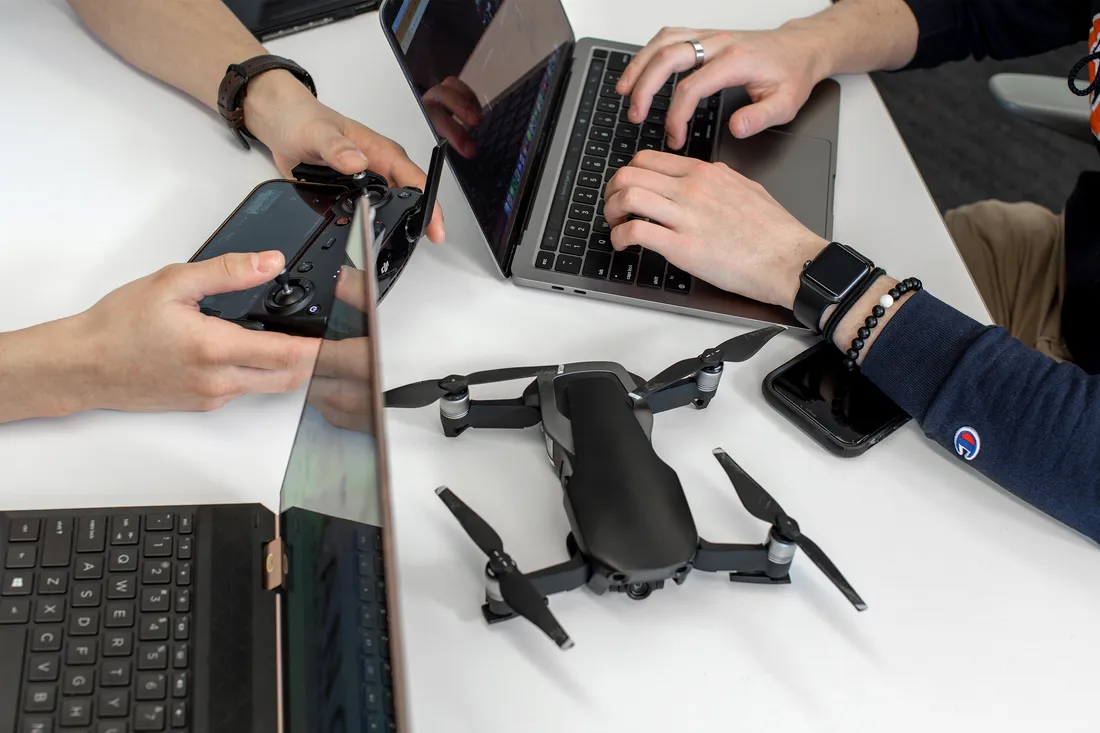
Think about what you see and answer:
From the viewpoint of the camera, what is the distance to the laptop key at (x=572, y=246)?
830 mm

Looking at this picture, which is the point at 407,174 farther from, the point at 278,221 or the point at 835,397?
the point at 835,397

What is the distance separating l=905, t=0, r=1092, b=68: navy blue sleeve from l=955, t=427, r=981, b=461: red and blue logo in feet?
A: 1.96

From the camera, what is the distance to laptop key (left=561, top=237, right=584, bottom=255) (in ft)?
2.72

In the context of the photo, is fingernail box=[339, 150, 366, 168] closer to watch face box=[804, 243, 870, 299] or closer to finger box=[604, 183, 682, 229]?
finger box=[604, 183, 682, 229]

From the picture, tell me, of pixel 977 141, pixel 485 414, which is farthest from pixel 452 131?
pixel 977 141

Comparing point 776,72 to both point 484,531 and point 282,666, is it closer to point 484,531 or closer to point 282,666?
point 484,531

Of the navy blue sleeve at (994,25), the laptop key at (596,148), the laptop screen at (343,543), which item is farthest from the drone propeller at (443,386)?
the navy blue sleeve at (994,25)

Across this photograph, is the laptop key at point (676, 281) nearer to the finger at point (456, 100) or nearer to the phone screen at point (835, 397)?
the phone screen at point (835, 397)

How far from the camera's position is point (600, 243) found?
0.84 m

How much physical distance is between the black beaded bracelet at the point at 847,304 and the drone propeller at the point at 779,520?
7.0 inches

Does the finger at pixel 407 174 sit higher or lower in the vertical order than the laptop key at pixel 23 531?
higher

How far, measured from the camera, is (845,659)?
596mm

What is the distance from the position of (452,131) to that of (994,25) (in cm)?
74

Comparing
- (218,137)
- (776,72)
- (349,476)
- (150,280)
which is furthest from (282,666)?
(776,72)
